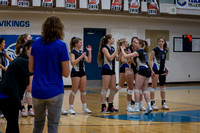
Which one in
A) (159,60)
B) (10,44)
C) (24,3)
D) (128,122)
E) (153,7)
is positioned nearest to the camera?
(128,122)

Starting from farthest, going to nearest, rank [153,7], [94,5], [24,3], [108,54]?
[153,7], [94,5], [24,3], [108,54]

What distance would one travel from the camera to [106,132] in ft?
18.4

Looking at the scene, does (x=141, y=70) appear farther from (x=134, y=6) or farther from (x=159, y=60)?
(x=134, y=6)

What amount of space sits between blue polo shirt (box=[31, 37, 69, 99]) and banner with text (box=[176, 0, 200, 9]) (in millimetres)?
13032

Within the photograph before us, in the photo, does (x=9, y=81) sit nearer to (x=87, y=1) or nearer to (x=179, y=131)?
(x=179, y=131)

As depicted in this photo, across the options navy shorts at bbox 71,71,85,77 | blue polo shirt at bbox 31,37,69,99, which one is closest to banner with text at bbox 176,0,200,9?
navy shorts at bbox 71,71,85,77

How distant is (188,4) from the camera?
15828mm

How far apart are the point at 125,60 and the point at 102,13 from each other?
6890 mm

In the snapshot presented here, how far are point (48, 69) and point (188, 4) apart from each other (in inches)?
536

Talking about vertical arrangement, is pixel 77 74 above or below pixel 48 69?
below

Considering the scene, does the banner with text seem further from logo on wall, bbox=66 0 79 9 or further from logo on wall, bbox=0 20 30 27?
logo on wall, bbox=0 20 30 27


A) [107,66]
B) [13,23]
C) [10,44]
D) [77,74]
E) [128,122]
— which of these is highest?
[13,23]

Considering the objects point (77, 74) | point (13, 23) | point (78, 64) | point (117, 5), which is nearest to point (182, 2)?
point (117, 5)

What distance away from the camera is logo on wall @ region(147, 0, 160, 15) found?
48.5 feet
